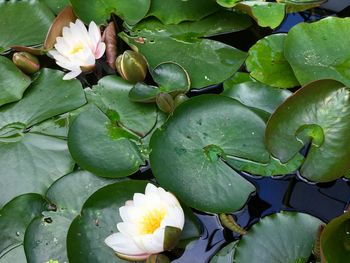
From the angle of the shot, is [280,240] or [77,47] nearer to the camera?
[280,240]

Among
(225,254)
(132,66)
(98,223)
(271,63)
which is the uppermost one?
(132,66)

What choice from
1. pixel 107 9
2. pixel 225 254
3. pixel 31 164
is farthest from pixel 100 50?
pixel 225 254

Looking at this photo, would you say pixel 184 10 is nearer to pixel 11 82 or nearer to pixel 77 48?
pixel 77 48

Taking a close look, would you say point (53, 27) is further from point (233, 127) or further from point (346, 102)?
point (346, 102)

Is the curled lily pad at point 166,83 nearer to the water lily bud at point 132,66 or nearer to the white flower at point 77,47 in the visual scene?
the water lily bud at point 132,66

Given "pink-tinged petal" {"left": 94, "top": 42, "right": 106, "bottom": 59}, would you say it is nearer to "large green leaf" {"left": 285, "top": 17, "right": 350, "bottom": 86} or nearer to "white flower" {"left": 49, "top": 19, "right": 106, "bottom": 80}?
"white flower" {"left": 49, "top": 19, "right": 106, "bottom": 80}

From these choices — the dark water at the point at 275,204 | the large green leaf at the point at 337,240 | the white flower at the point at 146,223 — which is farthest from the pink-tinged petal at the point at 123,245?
the large green leaf at the point at 337,240

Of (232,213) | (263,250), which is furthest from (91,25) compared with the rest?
(263,250)
